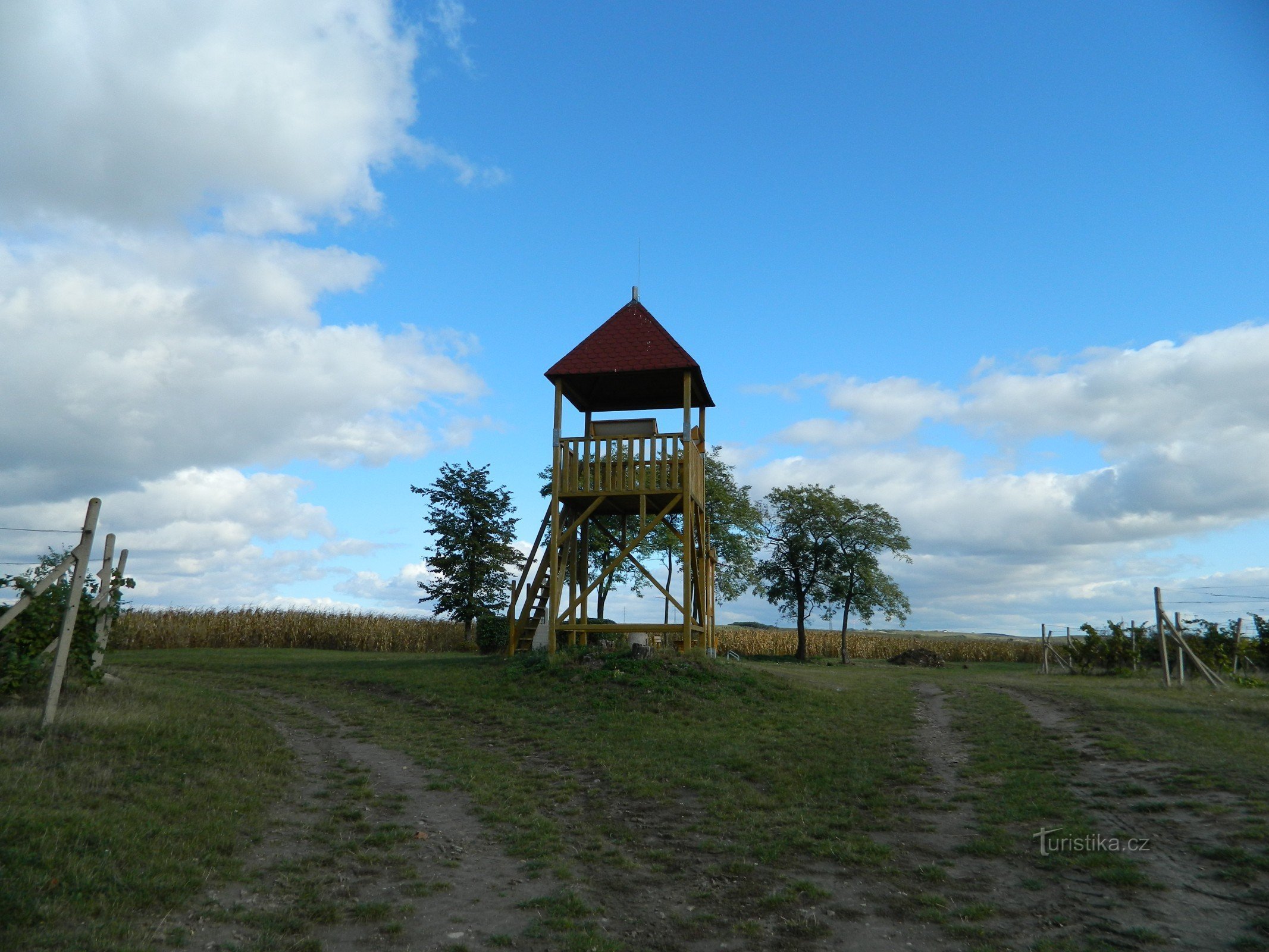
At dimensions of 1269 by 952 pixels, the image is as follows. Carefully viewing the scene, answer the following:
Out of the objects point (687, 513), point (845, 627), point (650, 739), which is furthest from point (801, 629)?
point (650, 739)

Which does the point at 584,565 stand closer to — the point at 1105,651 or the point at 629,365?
the point at 629,365

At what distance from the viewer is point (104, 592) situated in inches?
478

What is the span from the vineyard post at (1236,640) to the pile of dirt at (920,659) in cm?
1759

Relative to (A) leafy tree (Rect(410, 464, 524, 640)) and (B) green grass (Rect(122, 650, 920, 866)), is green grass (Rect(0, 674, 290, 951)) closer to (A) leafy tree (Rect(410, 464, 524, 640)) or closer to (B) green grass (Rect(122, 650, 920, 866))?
(B) green grass (Rect(122, 650, 920, 866))

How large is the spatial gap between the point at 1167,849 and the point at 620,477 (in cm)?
1325

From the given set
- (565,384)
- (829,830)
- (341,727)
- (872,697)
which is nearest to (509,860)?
(829,830)

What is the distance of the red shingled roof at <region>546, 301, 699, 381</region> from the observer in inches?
750

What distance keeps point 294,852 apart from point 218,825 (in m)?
0.80

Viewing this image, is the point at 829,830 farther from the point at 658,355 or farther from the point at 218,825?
the point at 658,355

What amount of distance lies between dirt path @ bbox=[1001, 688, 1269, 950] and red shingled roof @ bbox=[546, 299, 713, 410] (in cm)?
1153

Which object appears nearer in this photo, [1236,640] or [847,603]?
[1236,640]

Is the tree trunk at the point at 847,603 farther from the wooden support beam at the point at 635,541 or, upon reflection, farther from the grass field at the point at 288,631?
the wooden support beam at the point at 635,541

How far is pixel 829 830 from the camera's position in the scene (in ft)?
26.5

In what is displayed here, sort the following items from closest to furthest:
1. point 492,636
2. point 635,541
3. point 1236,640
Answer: point 635,541 < point 1236,640 < point 492,636
